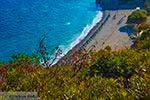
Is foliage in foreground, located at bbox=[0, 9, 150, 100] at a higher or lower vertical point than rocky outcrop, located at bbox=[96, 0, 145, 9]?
higher

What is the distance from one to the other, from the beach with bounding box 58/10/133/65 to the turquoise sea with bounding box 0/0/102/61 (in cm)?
214

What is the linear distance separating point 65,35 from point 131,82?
57404mm

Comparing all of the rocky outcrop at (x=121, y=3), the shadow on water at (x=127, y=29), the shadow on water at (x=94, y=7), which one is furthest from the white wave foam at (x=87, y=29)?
the shadow on water at (x=127, y=29)

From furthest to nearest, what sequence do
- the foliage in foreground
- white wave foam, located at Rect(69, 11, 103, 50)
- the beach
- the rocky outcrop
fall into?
1. the rocky outcrop
2. white wave foam, located at Rect(69, 11, 103, 50)
3. the beach
4. the foliage in foreground

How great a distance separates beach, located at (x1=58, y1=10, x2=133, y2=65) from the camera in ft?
226

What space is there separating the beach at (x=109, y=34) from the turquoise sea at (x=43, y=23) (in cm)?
214

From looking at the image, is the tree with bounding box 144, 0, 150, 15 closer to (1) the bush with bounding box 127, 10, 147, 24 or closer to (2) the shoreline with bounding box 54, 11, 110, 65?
(1) the bush with bounding box 127, 10, 147, 24

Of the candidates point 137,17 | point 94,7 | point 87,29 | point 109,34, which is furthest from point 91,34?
point 94,7

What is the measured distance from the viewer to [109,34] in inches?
2970

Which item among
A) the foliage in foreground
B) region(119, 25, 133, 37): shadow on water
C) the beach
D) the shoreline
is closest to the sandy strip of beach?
the beach

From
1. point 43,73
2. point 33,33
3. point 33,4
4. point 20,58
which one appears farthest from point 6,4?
point 43,73

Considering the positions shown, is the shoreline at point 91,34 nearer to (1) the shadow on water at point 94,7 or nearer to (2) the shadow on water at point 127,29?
(1) the shadow on water at point 94,7

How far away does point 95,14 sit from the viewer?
290 feet

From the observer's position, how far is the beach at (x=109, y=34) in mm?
68812
